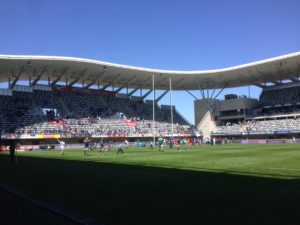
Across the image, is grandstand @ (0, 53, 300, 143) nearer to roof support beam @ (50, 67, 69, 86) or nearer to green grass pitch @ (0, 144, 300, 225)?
roof support beam @ (50, 67, 69, 86)

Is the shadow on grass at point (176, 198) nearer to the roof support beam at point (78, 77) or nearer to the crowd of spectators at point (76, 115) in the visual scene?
the crowd of spectators at point (76, 115)

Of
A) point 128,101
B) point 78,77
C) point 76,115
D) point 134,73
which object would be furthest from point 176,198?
point 128,101

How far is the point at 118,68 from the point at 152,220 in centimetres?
6811

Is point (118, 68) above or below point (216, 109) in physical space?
above

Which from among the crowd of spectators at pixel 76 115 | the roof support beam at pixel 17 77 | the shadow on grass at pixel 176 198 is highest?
the roof support beam at pixel 17 77

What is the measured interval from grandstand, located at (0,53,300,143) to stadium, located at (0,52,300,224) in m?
0.26

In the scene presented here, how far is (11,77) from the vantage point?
7056 cm

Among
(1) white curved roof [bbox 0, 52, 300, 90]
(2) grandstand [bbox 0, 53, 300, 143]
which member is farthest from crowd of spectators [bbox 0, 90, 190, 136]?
(1) white curved roof [bbox 0, 52, 300, 90]

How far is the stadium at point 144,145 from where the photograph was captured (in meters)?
8.47

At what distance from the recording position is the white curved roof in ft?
215

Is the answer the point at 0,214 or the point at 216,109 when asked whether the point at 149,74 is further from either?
the point at 0,214

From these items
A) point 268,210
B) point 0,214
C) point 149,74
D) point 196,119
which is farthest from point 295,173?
point 196,119

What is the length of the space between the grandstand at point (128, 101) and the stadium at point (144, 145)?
0.85ft

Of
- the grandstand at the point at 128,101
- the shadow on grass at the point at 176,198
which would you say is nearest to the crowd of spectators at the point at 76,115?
the grandstand at the point at 128,101
